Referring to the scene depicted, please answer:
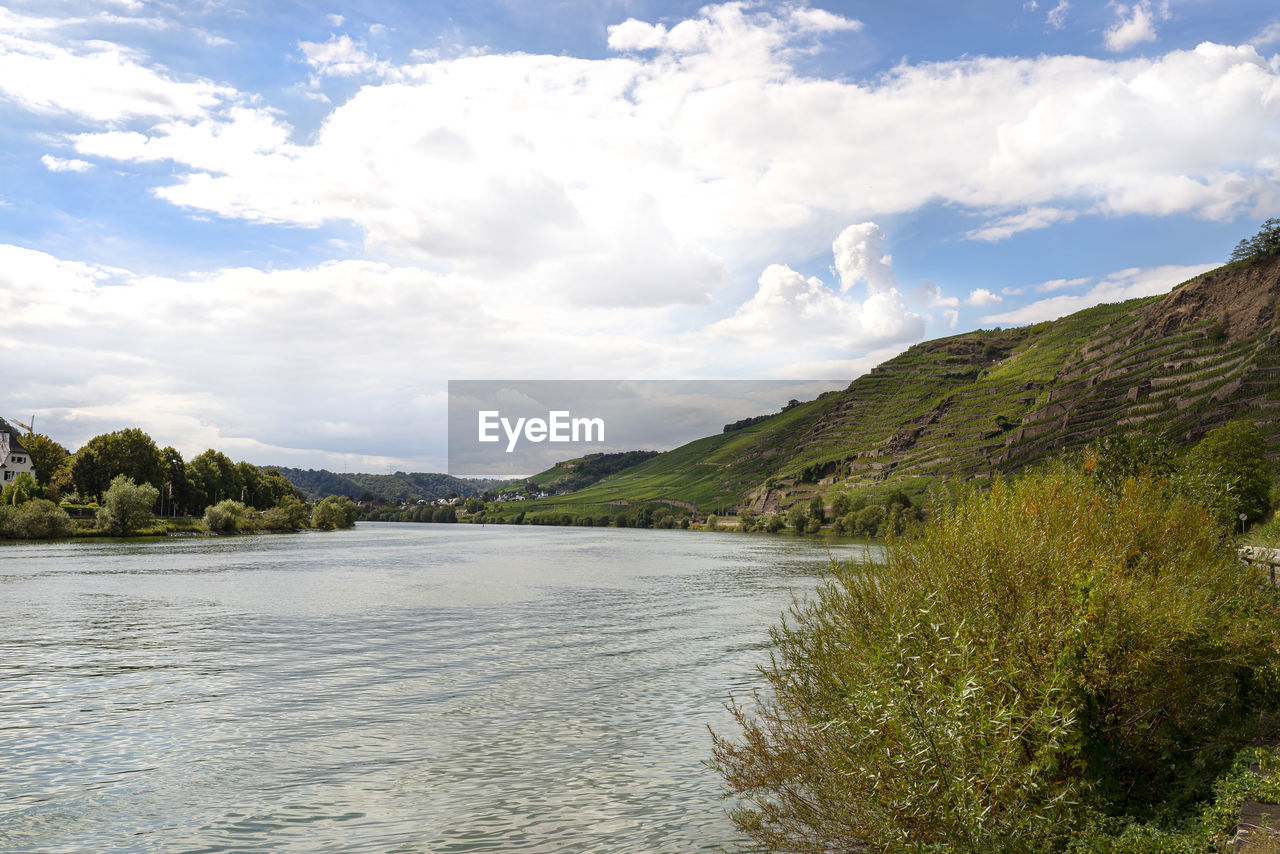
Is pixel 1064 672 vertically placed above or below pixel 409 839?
above

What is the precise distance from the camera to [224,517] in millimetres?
134875

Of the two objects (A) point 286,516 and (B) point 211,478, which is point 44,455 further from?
(A) point 286,516

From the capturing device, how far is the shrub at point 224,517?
133250 millimetres

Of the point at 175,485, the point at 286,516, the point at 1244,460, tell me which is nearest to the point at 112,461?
the point at 175,485

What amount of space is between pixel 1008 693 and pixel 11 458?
189781 mm

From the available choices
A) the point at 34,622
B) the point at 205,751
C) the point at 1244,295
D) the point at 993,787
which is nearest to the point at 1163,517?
the point at 993,787

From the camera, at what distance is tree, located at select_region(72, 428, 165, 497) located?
413 ft

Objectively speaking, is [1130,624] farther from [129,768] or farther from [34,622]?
[34,622]

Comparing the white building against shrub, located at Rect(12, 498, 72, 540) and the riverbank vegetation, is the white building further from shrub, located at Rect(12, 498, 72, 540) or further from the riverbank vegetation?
shrub, located at Rect(12, 498, 72, 540)

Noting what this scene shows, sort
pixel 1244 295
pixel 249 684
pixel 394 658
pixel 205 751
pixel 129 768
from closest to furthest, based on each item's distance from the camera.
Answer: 1. pixel 129 768
2. pixel 205 751
3. pixel 249 684
4. pixel 394 658
5. pixel 1244 295

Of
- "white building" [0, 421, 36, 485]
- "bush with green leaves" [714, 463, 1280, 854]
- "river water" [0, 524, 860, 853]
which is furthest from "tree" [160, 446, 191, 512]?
"bush with green leaves" [714, 463, 1280, 854]

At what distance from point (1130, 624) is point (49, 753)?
22254 mm

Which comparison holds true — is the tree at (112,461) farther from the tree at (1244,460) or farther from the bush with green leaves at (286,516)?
the tree at (1244,460)

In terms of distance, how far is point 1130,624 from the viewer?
35.7 ft
